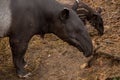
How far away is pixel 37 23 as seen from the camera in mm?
5621

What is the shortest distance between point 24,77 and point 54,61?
0.68 meters

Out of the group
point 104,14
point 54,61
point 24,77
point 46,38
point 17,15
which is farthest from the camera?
point 104,14

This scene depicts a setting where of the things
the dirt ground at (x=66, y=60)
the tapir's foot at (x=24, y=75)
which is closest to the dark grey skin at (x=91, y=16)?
the dirt ground at (x=66, y=60)

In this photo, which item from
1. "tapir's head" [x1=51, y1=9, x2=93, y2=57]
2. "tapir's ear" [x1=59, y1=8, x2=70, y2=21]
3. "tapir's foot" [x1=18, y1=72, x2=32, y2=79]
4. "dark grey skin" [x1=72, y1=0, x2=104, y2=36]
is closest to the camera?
"tapir's ear" [x1=59, y1=8, x2=70, y2=21]

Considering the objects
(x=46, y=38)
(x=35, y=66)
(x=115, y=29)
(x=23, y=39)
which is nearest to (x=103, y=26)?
(x=115, y=29)

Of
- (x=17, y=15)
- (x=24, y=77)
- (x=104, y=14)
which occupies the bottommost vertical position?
(x=24, y=77)

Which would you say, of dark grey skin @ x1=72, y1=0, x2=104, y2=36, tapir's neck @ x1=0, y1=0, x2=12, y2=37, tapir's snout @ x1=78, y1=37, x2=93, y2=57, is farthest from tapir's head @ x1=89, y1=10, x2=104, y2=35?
tapir's neck @ x1=0, y1=0, x2=12, y2=37

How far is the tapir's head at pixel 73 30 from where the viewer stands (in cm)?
560

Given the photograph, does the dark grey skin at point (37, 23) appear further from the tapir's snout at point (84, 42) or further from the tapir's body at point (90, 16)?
the tapir's body at point (90, 16)

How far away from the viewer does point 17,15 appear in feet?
18.0

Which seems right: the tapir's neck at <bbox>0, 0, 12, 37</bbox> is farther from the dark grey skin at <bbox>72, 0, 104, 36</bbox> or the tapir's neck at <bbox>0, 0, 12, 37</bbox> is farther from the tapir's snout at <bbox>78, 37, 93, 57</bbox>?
the dark grey skin at <bbox>72, 0, 104, 36</bbox>

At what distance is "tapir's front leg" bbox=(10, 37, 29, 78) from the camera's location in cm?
564

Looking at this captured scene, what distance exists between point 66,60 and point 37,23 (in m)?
1.12

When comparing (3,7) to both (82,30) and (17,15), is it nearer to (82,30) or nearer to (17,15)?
(17,15)
